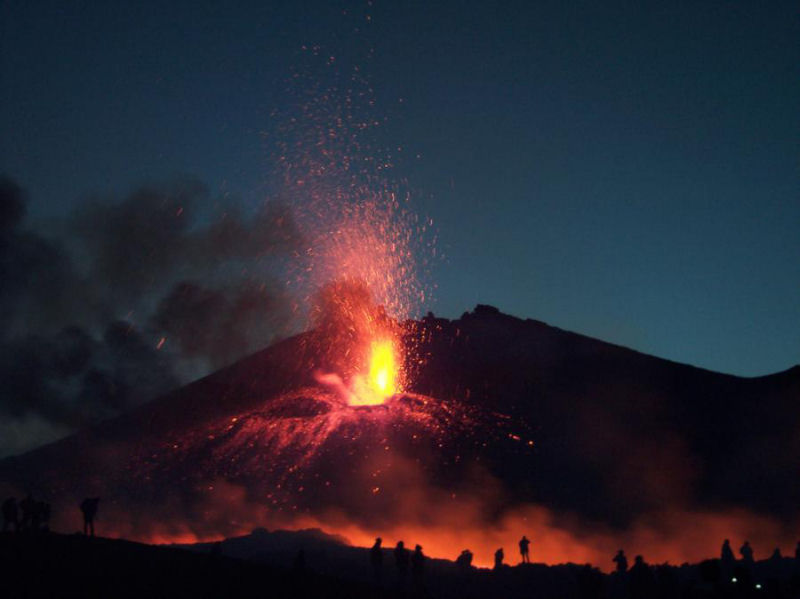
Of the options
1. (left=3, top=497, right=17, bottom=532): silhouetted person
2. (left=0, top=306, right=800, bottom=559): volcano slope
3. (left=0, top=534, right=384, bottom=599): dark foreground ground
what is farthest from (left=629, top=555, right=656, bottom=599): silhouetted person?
(left=0, top=306, right=800, bottom=559): volcano slope

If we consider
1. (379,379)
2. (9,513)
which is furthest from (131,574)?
(379,379)

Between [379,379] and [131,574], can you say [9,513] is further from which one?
[379,379]

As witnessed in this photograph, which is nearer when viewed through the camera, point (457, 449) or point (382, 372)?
point (457, 449)

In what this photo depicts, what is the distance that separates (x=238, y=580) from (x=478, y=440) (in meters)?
43.3

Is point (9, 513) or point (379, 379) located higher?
point (379, 379)

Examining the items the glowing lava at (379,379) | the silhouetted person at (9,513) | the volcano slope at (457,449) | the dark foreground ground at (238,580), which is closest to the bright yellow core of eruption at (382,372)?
the glowing lava at (379,379)

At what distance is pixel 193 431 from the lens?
233 feet

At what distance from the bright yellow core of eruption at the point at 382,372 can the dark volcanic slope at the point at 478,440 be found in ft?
12.5

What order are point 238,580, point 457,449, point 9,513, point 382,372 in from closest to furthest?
point 238,580
point 9,513
point 457,449
point 382,372

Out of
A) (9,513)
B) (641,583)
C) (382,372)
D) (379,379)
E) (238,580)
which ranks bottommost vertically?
(641,583)

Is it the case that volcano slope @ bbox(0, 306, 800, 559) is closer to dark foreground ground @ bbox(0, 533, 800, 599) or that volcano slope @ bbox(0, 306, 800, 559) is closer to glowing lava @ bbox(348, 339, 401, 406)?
glowing lava @ bbox(348, 339, 401, 406)

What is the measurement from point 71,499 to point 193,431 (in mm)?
13350

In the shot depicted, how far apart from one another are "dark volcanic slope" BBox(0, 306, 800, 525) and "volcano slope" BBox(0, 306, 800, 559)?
192mm

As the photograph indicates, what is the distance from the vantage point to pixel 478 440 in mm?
61531
